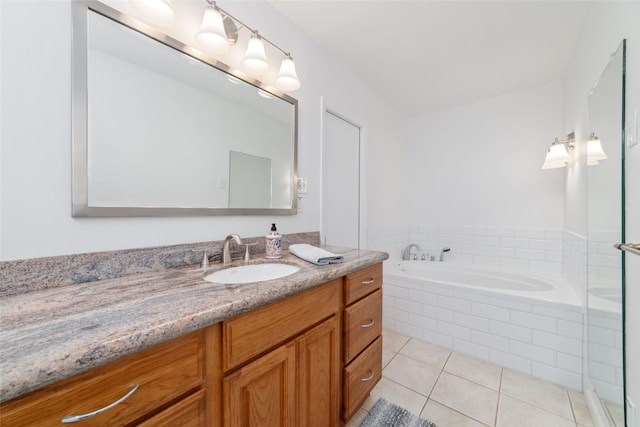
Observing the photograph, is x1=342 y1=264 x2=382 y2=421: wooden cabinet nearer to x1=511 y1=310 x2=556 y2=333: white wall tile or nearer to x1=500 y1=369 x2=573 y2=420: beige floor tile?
x1=500 y1=369 x2=573 y2=420: beige floor tile

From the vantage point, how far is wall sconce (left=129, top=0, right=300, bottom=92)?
98 cm

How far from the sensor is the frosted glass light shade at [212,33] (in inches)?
42.7

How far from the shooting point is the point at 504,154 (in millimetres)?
2736

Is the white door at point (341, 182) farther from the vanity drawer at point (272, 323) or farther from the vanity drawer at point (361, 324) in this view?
the vanity drawer at point (272, 323)

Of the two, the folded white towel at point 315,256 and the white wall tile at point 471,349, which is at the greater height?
the folded white towel at point 315,256

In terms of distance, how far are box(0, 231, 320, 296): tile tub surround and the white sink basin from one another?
0.15 meters

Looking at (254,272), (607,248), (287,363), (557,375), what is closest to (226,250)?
(254,272)

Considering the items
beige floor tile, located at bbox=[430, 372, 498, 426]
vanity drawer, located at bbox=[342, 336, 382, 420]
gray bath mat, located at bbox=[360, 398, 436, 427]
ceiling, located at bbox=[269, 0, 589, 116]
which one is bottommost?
beige floor tile, located at bbox=[430, 372, 498, 426]

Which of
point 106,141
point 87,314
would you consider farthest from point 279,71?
point 87,314

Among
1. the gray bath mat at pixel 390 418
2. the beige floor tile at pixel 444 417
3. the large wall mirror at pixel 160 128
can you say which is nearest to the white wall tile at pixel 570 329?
the beige floor tile at pixel 444 417

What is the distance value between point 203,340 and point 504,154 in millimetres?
3326

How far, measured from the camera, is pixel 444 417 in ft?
4.48

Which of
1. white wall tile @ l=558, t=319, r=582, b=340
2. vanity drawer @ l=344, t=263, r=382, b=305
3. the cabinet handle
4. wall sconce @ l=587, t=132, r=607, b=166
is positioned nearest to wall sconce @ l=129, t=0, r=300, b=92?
vanity drawer @ l=344, t=263, r=382, b=305

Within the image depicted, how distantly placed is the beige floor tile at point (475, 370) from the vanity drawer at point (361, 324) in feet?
2.67
